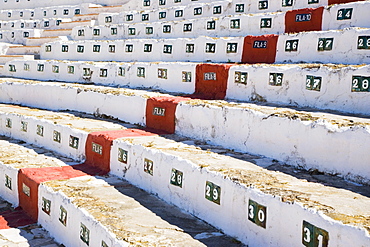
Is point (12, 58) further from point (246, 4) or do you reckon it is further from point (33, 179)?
point (33, 179)

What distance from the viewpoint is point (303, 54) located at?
5.15m

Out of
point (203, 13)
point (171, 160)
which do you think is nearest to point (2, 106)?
point (203, 13)

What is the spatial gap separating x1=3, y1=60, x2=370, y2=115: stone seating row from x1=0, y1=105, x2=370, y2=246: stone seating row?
44.9 inches

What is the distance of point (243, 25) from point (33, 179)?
3919 millimetres

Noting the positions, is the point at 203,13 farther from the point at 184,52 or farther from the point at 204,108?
the point at 204,108

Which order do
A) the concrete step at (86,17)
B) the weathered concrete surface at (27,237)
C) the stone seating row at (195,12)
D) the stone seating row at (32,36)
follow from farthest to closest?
1. the concrete step at (86,17)
2. the stone seating row at (32,36)
3. the stone seating row at (195,12)
4. the weathered concrete surface at (27,237)

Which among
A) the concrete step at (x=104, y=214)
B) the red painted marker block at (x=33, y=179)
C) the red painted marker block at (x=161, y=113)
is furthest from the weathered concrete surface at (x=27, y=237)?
the red painted marker block at (x=161, y=113)

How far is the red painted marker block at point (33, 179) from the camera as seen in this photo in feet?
14.5

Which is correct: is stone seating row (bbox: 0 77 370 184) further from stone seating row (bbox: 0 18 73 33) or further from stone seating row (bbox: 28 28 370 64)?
stone seating row (bbox: 0 18 73 33)

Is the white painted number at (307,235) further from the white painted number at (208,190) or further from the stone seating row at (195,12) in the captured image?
the stone seating row at (195,12)

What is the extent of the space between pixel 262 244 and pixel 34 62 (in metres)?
6.84

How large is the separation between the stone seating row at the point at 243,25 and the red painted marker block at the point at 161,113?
202 centimetres

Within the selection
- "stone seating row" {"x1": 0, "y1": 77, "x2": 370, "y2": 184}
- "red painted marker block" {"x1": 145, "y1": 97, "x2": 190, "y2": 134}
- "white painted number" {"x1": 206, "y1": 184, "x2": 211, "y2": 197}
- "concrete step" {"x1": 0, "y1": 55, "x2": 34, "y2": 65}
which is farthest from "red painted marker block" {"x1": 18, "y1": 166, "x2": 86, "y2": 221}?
"concrete step" {"x1": 0, "y1": 55, "x2": 34, "y2": 65}

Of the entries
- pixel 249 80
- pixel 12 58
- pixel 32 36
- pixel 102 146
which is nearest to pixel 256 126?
pixel 249 80
